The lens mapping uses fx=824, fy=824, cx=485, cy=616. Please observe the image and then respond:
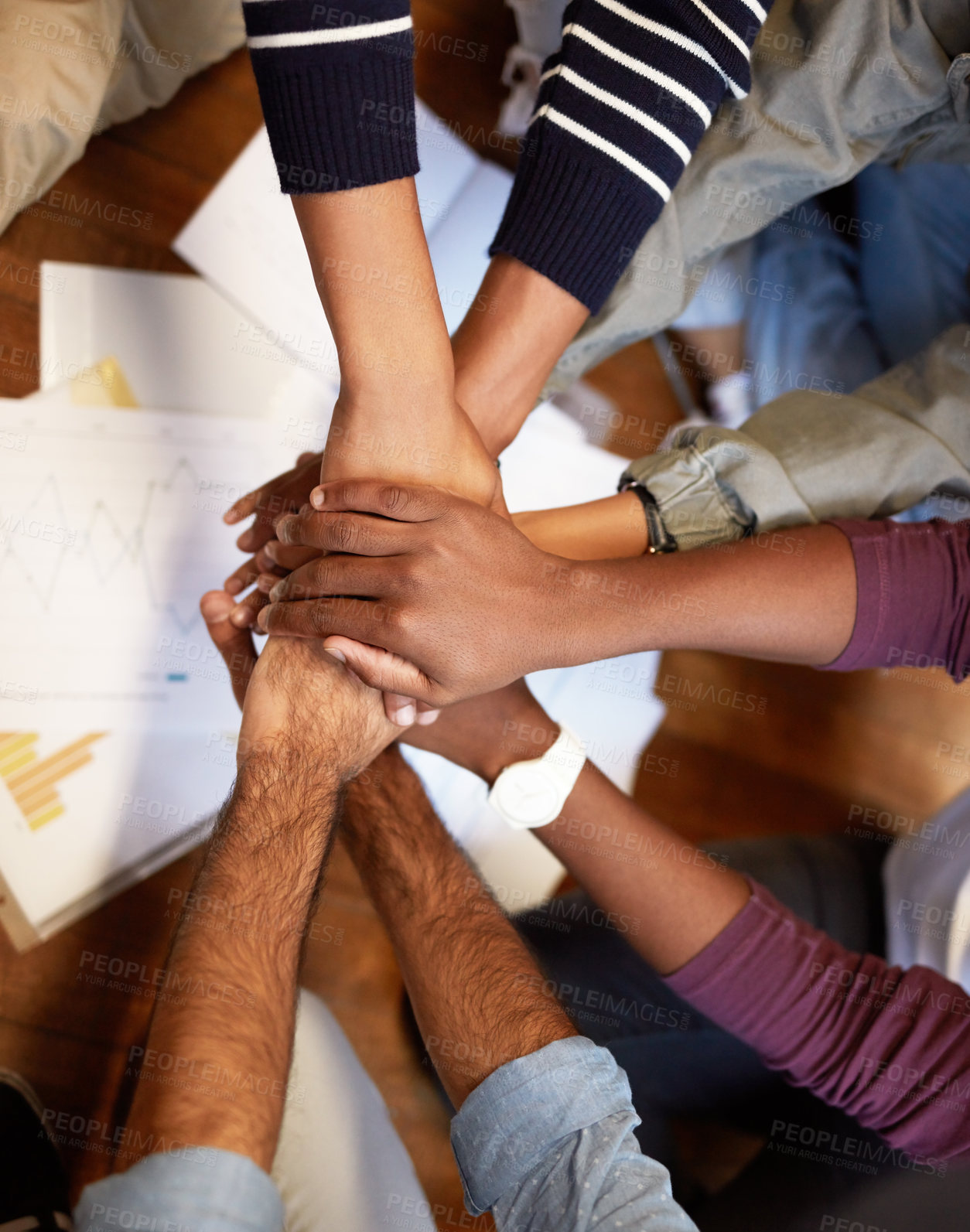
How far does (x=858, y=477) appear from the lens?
26.4 inches

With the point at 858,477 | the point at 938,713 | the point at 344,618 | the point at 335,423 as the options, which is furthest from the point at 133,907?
the point at 938,713

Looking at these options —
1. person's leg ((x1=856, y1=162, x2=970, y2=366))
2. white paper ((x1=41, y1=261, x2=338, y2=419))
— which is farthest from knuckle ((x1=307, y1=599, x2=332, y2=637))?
person's leg ((x1=856, y1=162, x2=970, y2=366))

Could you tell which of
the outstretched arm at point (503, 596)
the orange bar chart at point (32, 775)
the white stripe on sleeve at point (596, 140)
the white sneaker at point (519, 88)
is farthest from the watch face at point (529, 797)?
the white sneaker at point (519, 88)

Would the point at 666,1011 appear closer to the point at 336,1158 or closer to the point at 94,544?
the point at 336,1158

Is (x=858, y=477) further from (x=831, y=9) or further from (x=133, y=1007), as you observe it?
(x=133, y=1007)

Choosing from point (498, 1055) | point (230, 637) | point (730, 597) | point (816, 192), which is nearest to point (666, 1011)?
point (498, 1055)

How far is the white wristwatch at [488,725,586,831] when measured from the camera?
2.19ft

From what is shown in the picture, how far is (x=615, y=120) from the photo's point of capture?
0.62 meters

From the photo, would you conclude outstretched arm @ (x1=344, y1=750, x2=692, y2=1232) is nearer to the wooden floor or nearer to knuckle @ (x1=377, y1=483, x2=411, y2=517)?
the wooden floor

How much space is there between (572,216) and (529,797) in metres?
0.46

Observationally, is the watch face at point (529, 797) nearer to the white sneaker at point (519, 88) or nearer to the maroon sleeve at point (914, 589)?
the maroon sleeve at point (914, 589)

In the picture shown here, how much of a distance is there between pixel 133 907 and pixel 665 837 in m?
0.46

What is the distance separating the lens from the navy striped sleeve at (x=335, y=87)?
50cm

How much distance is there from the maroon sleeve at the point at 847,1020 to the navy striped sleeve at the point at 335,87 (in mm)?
622
